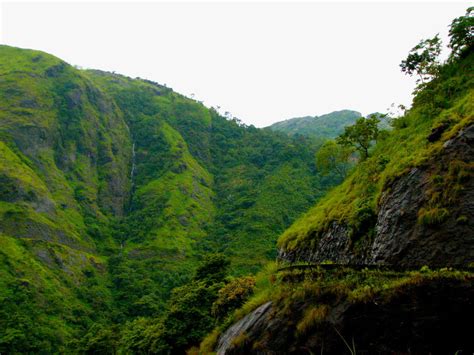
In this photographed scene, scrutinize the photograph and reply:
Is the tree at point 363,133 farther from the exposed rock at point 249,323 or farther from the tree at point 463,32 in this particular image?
the exposed rock at point 249,323

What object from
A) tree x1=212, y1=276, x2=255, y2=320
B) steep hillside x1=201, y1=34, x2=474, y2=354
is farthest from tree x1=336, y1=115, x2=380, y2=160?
tree x1=212, y1=276, x2=255, y2=320

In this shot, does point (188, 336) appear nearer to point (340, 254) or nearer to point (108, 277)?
point (340, 254)

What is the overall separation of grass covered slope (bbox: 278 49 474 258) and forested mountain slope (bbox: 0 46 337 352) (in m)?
48.1

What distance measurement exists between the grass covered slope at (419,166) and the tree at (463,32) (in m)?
0.78

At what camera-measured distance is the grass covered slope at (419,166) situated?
45.2 feet

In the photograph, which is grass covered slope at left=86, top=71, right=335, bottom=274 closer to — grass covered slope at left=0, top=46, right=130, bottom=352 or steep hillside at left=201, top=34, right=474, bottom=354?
grass covered slope at left=0, top=46, right=130, bottom=352

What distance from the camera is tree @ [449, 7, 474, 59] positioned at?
20.6m

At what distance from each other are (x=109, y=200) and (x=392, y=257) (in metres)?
137

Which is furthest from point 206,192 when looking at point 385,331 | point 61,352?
point 385,331

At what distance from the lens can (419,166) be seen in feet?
52.1

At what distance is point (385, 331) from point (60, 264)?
330ft

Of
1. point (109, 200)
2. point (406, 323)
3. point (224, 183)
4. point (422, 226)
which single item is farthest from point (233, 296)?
point (224, 183)

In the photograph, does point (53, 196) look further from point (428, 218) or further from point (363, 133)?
point (428, 218)

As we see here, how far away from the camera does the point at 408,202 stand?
48.9 feet
